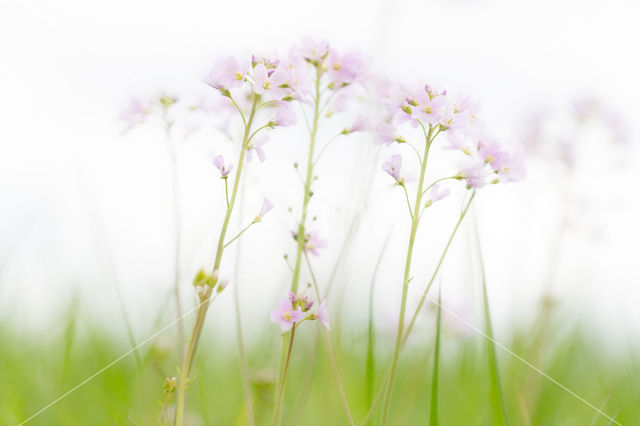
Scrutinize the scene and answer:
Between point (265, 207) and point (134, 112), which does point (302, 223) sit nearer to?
point (265, 207)

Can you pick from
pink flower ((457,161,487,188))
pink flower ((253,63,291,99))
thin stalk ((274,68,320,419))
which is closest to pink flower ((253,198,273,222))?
thin stalk ((274,68,320,419))

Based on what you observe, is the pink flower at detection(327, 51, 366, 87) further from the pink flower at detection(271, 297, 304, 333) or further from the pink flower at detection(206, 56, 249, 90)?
the pink flower at detection(271, 297, 304, 333)

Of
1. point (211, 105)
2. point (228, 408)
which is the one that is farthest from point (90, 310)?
point (211, 105)

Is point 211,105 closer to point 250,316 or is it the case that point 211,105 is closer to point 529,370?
point 250,316

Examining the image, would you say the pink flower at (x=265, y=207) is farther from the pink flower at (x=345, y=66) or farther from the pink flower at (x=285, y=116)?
the pink flower at (x=345, y=66)

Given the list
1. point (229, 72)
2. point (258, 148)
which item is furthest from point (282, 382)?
point (229, 72)

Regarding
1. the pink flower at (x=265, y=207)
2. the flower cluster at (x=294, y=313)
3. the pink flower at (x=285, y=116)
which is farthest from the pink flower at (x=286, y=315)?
the pink flower at (x=285, y=116)

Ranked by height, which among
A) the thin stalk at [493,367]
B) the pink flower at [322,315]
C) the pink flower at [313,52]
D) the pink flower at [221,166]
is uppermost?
the pink flower at [313,52]
